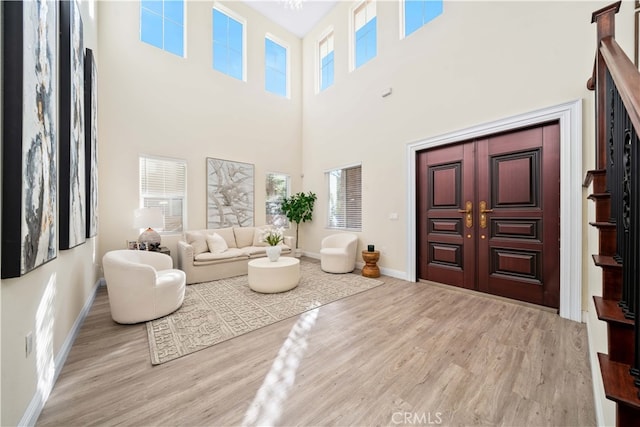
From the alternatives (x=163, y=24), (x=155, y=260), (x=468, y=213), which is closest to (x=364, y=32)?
(x=163, y=24)

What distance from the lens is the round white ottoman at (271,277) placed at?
3452 millimetres

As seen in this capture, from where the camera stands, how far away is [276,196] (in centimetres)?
620

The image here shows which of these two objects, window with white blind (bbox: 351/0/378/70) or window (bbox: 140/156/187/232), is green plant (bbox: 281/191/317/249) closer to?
window (bbox: 140/156/187/232)

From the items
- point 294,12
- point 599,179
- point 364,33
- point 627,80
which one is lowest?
point 599,179

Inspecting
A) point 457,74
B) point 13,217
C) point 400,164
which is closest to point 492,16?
point 457,74

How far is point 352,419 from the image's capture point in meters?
1.39

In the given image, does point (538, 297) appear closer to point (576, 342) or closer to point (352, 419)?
point (576, 342)

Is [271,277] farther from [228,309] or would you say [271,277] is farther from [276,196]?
[276,196]

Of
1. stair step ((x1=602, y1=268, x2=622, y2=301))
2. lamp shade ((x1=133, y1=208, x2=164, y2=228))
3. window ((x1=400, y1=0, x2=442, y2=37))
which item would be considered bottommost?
stair step ((x1=602, y1=268, x2=622, y2=301))

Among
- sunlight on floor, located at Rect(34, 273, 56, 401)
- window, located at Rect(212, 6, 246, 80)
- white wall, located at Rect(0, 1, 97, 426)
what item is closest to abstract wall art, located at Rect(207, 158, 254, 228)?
window, located at Rect(212, 6, 246, 80)

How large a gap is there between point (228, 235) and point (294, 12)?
17.9ft

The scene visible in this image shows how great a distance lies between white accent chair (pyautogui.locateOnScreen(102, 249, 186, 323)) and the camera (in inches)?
96.6

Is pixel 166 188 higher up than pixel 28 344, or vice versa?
pixel 166 188

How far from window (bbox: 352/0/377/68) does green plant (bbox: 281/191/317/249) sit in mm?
3217
